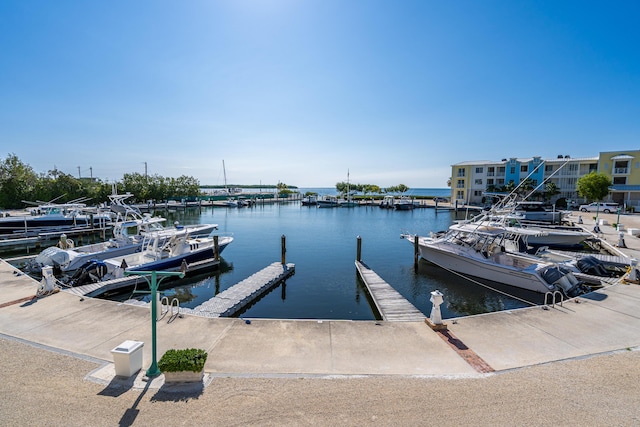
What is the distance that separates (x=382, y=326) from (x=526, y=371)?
3875 mm

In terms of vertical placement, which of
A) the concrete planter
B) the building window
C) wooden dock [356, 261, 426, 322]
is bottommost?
wooden dock [356, 261, 426, 322]

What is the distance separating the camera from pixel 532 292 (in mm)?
17156

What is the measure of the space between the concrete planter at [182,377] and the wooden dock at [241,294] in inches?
239

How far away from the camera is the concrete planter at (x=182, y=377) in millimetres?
6457

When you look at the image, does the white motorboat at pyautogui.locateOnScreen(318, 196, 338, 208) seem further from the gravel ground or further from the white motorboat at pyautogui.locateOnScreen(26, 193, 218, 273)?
the gravel ground

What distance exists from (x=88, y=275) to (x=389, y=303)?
16609mm

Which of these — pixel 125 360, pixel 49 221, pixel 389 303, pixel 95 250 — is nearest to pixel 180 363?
pixel 125 360

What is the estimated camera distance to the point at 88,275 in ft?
55.7

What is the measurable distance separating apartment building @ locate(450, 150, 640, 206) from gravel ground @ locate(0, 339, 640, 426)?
46.8 meters

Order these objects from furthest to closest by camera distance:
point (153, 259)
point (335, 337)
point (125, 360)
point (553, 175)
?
point (553, 175)
point (153, 259)
point (335, 337)
point (125, 360)

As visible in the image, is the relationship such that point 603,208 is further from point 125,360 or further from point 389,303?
point 125,360

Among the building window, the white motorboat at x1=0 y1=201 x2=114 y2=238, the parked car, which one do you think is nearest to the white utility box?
the white motorboat at x1=0 y1=201 x2=114 y2=238

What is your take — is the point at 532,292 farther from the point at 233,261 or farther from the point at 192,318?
the point at 233,261

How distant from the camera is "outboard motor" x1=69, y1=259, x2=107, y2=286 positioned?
55.3 ft
